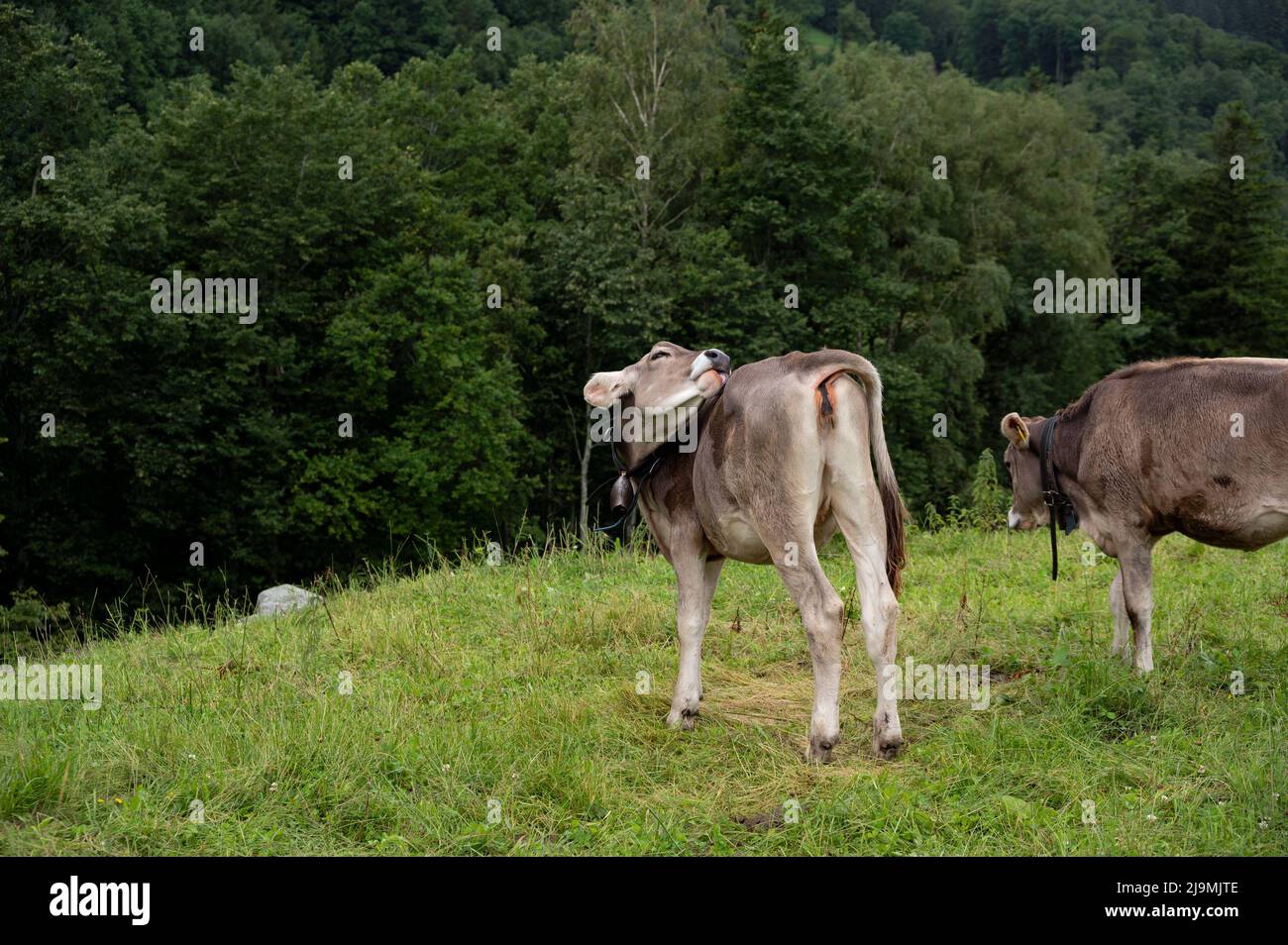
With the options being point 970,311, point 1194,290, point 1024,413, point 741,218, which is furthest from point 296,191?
point 1194,290

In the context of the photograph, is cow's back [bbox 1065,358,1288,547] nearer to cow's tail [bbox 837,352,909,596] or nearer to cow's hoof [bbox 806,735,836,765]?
cow's tail [bbox 837,352,909,596]

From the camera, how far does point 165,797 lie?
5.92 m

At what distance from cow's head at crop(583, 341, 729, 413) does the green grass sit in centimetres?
188

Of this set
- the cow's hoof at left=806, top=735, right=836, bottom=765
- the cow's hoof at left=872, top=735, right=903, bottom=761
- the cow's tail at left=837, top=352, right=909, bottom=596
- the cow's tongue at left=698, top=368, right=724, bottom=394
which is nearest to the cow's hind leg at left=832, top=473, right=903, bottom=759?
the cow's hoof at left=872, top=735, right=903, bottom=761

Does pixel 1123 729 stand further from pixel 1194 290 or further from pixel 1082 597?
pixel 1194 290

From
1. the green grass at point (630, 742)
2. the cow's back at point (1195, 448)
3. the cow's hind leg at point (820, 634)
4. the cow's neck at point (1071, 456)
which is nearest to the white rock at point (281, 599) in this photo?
the green grass at point (630, 742)

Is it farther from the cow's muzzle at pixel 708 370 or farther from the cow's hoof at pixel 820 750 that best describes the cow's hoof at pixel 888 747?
the cow's muzzle at pixel 708 370

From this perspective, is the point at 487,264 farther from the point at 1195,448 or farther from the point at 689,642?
the point at 1195,448

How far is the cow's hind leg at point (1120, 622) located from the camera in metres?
8.30

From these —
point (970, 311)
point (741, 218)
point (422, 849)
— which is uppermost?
point (741, 218)

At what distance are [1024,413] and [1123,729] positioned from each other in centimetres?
4024

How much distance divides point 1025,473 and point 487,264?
33.0 m

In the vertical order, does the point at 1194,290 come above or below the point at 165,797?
above

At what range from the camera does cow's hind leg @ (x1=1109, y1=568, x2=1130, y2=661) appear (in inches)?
327
